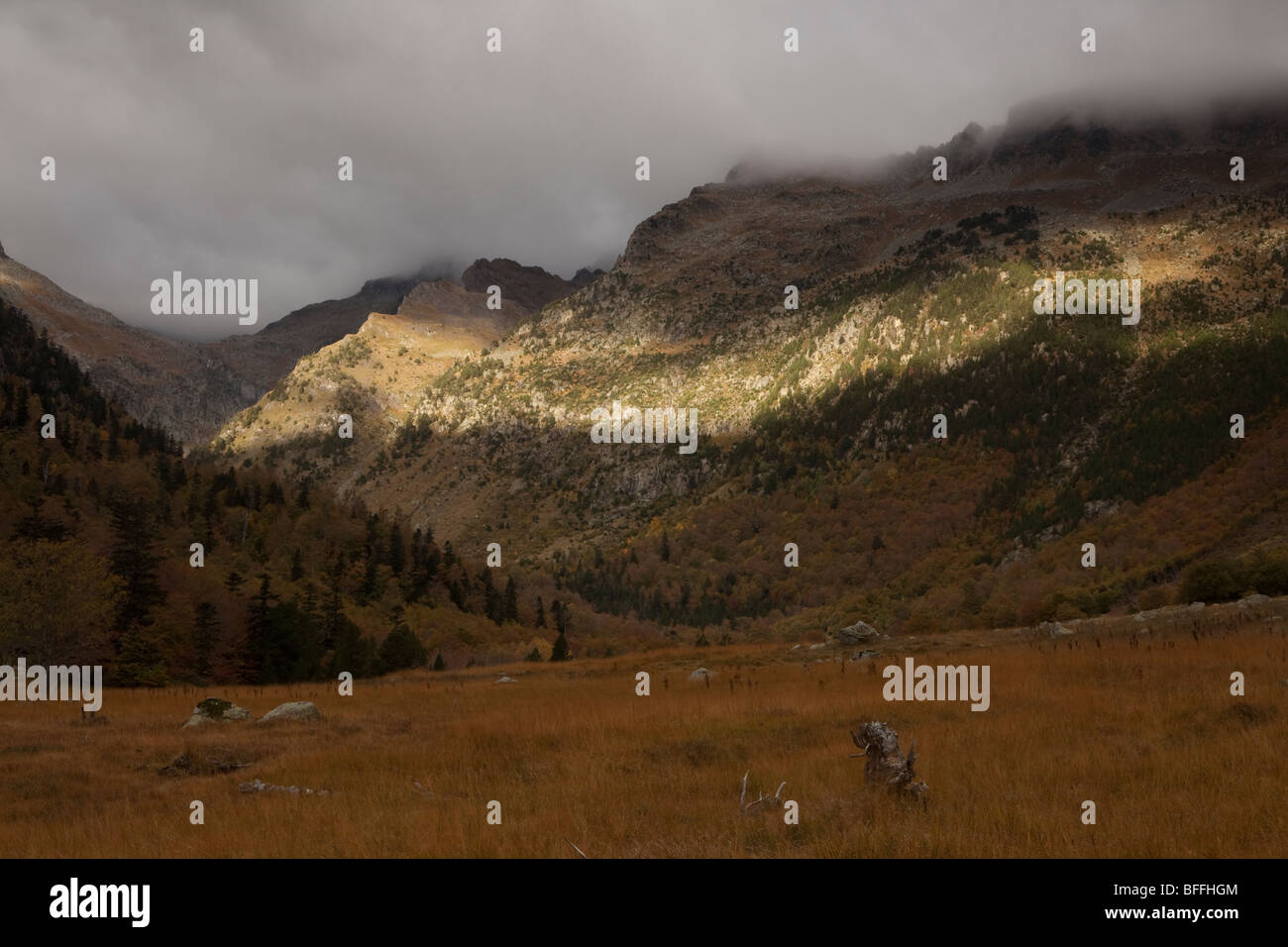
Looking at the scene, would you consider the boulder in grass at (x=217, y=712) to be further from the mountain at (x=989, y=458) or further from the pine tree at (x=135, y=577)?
the mountain at (x=989, y=458)

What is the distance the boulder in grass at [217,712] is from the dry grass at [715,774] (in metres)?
0.80

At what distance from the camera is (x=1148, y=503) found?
3516 inches

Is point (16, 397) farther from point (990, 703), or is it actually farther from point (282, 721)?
point (990, 703)

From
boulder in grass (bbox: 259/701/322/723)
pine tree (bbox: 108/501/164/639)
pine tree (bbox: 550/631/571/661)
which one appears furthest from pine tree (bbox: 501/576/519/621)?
boulder in grass (bbox: 259/701/322/723)

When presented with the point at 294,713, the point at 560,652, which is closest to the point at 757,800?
the point at 294,713

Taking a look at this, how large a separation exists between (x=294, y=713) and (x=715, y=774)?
14.4m

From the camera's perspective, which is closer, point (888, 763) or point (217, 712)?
point (888, 763)

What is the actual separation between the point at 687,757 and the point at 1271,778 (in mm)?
7897

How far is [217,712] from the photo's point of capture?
68.1 feet

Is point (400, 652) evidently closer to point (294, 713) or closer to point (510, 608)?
point (294, 713)

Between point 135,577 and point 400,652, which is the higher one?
point 135,577

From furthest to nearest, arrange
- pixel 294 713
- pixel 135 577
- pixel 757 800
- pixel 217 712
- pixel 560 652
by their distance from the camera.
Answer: pixel 560 652 → pixel 135 577 → pixel 217 712 → pixel 294 713 → pixel 757 800

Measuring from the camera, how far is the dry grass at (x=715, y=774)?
7.32 metres

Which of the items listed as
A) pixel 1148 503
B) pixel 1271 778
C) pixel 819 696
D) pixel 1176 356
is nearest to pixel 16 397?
pixel 819 696
